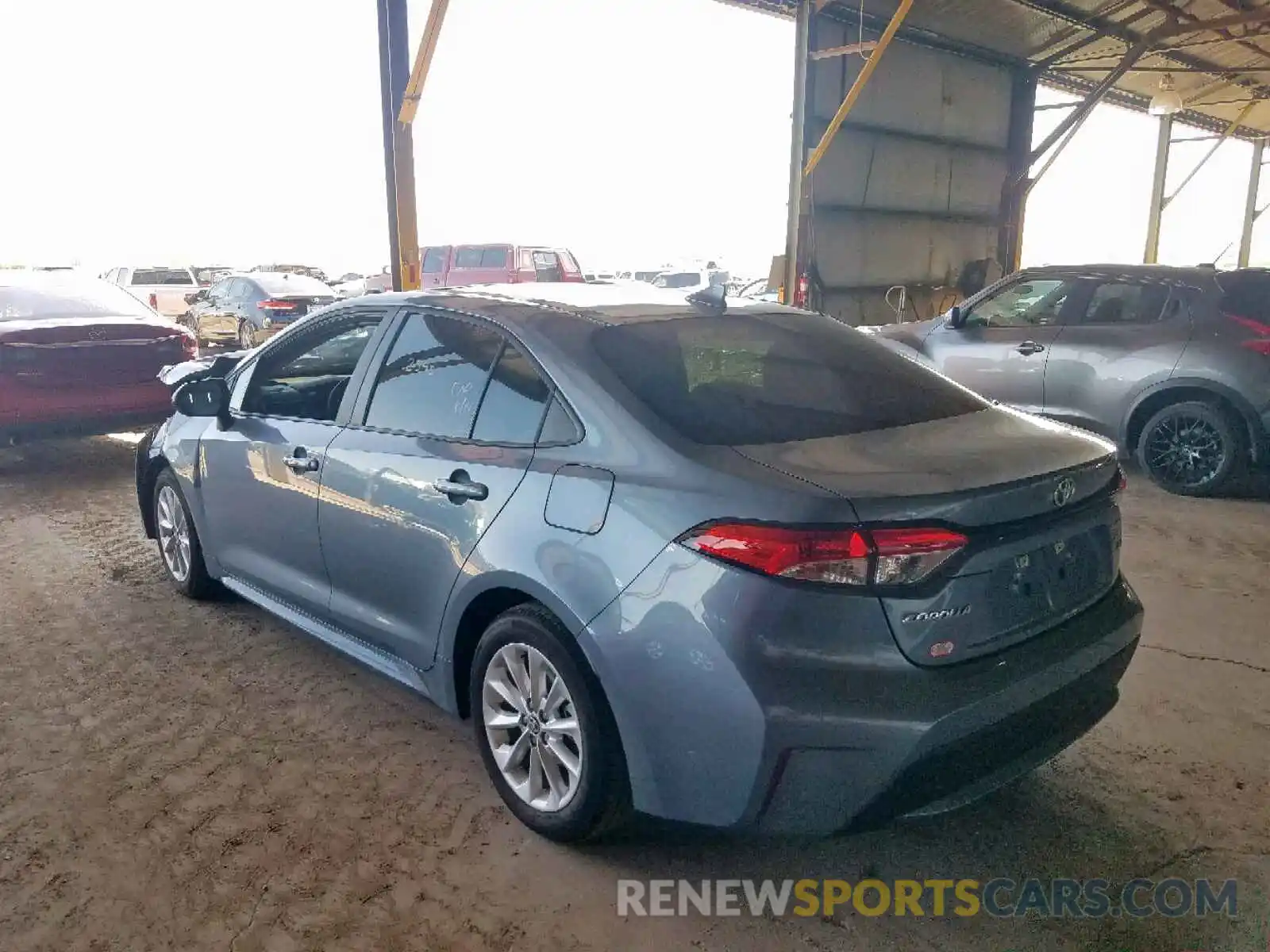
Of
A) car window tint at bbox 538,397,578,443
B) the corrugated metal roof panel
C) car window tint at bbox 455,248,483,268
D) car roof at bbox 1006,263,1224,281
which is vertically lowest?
car window tint at bbox 538,397,578,443

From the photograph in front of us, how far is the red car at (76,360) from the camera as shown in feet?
21.5

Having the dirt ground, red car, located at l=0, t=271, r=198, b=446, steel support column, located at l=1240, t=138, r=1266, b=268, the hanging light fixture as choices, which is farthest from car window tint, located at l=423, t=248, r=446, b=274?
steel support column, located at l=1240, t=138, r=1266, b=268

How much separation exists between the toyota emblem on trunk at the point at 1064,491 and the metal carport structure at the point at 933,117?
9217 mm

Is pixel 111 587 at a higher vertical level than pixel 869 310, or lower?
lower

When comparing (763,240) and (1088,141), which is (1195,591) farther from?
(763,240)

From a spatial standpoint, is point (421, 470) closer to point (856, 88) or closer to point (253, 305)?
point (856, 88)

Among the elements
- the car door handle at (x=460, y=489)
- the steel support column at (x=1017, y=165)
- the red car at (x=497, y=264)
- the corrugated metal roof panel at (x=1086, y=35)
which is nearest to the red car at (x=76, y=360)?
the car door handle at (x=460, y=489)

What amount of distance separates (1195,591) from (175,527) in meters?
4.80

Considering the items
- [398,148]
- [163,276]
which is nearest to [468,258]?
[163,276]

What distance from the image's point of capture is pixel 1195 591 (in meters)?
4.50

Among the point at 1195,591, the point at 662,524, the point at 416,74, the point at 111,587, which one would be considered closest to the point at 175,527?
the point at 111,587

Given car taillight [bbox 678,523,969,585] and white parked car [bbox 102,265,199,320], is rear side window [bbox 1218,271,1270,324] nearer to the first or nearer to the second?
car taillight [bbox 678,523,969,585]

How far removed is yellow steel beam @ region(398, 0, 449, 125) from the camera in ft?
27.7

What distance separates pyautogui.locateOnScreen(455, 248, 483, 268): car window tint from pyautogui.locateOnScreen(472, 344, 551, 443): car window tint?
14.5 meters
